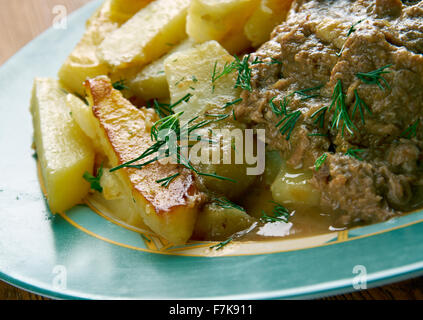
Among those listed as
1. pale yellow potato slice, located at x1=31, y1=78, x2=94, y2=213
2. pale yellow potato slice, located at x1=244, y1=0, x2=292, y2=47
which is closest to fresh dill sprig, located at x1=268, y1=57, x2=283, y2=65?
pale yellow potato slice, located at x1=244, y1=0, x2=292, y2=47

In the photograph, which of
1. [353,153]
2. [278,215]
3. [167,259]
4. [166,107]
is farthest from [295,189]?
[166,107]

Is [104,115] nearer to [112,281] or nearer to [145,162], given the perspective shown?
[145,162]

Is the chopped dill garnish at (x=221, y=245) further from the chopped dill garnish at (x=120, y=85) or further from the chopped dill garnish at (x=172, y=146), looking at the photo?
the chopped dill garnish at (x=120, y=85)

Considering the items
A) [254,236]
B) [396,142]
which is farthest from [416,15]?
[254,236]

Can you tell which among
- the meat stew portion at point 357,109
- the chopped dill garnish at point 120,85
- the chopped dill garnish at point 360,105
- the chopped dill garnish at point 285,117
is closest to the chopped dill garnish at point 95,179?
the chopped dill garnish at point 120,85

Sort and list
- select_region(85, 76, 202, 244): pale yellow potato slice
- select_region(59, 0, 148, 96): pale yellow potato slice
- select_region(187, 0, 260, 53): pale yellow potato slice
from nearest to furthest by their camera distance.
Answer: select_region(85, 76, 202, 244): pale yellow potato slice → select_region(187, 0, 260, 53): pale yellow potato slice → select_region(59, 0, 148, 96): pale yellow potato slice

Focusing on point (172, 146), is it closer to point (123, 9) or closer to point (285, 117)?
point (285, 117)

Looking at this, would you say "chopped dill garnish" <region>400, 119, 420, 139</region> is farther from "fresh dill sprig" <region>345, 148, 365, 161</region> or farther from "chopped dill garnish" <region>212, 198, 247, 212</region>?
"chopped dill garnish" <region>212, 198, 247, 212</region>
